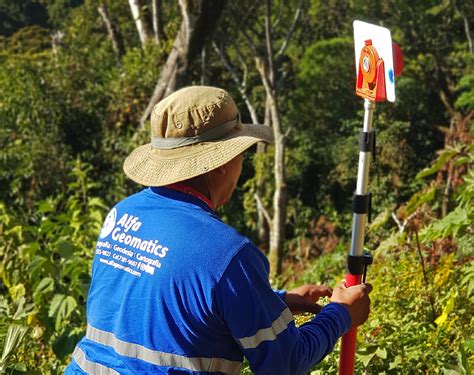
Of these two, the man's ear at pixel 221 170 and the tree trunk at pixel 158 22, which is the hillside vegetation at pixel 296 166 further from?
the man's ear at pixel 221 170

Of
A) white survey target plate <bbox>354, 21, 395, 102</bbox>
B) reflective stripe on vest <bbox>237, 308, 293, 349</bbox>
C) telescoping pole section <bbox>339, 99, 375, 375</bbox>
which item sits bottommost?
reflective stripe on vest <bbox>237, 308, 293, 349</bbox>

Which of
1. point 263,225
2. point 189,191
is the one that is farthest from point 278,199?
point 189,191

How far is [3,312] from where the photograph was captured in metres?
3.26

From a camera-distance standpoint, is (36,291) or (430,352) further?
(36,291)

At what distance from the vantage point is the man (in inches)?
66.6

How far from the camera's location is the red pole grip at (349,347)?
215 centimetres

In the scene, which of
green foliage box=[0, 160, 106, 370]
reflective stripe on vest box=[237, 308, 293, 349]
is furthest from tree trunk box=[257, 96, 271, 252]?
reflective stripe on vest box=[237, 308, 293, 349]

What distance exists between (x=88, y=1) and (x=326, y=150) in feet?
29.2

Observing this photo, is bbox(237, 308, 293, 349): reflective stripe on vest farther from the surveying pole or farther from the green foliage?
the green foliage

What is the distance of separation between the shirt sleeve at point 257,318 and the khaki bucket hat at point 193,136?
293mm

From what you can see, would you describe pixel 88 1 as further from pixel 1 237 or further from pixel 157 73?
pixel 1 237

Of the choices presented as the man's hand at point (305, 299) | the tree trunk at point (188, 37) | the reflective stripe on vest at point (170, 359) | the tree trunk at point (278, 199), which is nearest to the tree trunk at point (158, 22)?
the tree trunk at point (278, 199)

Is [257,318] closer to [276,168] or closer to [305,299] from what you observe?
[305,299]

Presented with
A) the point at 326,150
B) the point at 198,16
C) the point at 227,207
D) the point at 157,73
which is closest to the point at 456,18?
the point at 326,150
